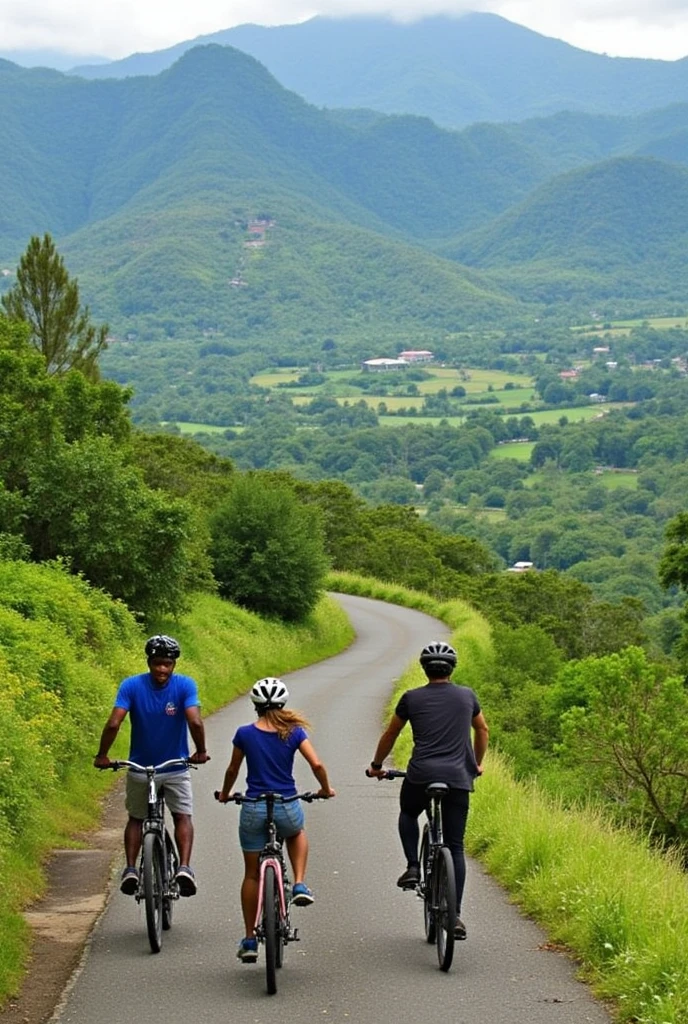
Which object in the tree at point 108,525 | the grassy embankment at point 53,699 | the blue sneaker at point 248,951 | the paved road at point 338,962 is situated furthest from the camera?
the tree at point 108,525

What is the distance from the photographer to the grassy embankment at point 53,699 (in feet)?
37.6

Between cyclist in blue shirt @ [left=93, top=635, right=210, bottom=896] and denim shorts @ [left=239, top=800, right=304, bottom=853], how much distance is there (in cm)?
100

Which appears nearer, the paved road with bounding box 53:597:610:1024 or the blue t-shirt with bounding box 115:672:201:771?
the paved road with bounding box 53:597:610:1024

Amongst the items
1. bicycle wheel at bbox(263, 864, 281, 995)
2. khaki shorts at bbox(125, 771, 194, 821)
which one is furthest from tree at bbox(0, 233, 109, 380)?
bicycle wheel at bbox(263, 864, 281, 995)

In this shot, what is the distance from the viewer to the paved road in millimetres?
8078

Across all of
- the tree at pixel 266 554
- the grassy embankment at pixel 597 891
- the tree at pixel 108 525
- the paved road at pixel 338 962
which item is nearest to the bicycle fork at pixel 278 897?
the paved road at pixel 338 962

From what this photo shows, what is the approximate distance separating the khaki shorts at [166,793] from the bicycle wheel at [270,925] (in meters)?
1.55

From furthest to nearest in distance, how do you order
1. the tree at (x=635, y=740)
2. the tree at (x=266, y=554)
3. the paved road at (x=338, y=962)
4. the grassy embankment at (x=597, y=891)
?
the tree at (x=266, y=554)
the tree at (x=635, y=740)
the paved road at (x=338, y=962)
the grassy embankment at (x=597, y=891)

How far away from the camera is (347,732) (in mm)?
23219

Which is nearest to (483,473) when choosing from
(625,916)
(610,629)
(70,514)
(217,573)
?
(610,629)

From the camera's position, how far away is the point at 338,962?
916 cm

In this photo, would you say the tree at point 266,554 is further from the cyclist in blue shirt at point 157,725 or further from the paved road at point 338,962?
the cyclist in blue shirt at point 157,725

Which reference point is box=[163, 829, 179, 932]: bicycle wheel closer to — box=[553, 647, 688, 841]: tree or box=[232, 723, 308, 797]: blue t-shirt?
box=[232, 723, 308, 797]: blue t-shirt

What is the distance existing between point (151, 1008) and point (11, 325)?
27938 mm
